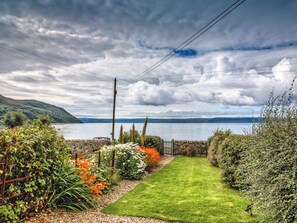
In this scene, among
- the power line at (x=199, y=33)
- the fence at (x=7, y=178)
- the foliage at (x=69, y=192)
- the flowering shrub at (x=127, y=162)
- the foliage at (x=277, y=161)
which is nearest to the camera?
the foliage at (x=277, y=161)

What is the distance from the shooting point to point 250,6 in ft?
26.9

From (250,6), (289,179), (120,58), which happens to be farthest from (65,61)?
(289,179)

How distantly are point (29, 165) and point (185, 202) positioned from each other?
413cm

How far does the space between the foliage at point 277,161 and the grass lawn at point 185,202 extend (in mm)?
1199

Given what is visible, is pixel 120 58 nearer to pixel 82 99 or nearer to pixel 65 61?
pixel 65 61

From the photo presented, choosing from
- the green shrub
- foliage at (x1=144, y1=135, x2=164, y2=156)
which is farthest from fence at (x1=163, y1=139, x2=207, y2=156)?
the green shrub

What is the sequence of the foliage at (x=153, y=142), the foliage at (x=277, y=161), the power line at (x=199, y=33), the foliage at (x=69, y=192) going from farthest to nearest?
the foliage at (x=153, y=142), the power line at (x=199, y=33), the foliage at (x=69, y=192), the foliage at (x=277, y=161)

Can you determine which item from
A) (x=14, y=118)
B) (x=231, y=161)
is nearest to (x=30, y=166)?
(x=231, y=161)

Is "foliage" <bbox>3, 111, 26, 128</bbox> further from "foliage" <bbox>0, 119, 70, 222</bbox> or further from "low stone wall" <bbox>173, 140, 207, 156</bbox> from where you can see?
"foliage" <bbox>0, 119, 70, 222</bbox>

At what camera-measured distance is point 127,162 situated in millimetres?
10734

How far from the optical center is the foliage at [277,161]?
159 inches

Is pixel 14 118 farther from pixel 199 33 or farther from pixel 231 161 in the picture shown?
pixel 231 161

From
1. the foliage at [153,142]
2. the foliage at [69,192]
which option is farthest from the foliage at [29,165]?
the foliage at [153,142]

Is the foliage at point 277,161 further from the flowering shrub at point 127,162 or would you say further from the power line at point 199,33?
the flowering shrub at point 127,162
